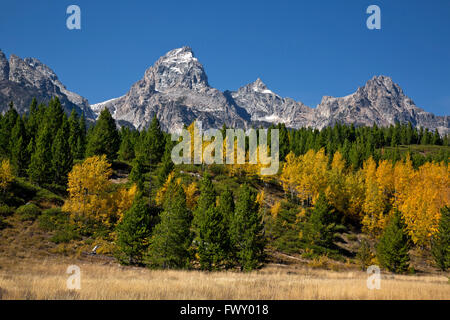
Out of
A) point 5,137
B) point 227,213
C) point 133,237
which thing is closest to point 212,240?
point 227,213

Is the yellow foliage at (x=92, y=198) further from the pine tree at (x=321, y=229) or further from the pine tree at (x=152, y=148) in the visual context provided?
the pine tree at (x=321, y=229)

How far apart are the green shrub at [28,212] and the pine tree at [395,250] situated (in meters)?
50.5

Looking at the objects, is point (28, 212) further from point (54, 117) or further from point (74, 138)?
point (54, 117)

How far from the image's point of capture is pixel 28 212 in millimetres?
43375

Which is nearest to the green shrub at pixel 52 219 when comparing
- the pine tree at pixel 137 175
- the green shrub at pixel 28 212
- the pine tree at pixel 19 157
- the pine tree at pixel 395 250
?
the green shrub at pixel 28 212

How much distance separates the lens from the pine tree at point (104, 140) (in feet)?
210

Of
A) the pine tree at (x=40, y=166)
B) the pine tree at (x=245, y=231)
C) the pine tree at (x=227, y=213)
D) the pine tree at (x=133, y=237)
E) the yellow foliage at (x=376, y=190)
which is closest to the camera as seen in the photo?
the pine tree at (x=227, y=213)

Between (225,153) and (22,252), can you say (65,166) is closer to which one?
(22,252)

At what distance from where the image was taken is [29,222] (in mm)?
41688

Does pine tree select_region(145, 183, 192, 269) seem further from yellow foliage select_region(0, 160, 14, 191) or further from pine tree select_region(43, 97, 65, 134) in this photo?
pine tree select_region(43, 97, 65, 134)

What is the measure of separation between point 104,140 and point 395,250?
5943 centimetres
